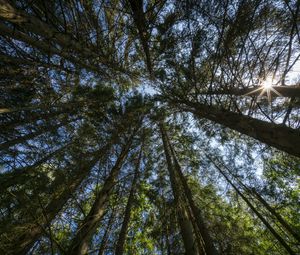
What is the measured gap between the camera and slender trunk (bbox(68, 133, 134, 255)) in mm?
3396

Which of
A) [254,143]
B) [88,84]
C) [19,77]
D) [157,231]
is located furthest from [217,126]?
[19,77]

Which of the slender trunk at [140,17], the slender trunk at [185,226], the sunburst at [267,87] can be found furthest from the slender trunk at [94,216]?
the sunburst at [267,87]

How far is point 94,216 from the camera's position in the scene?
13.3ft

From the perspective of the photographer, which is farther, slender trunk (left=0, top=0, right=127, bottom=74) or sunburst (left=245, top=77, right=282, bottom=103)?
sunburst (left=245, top=77, right=282, bottom=103)

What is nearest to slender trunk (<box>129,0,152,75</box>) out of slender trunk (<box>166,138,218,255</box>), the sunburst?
the sunburst

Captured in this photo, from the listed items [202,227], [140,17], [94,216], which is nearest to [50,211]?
[94,216]

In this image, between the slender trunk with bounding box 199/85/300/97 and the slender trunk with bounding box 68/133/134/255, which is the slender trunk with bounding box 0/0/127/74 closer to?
the slender trunk with bounding box 68/133/134/255

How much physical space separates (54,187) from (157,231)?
2866mm

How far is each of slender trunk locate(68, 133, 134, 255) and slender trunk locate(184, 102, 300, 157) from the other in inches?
111

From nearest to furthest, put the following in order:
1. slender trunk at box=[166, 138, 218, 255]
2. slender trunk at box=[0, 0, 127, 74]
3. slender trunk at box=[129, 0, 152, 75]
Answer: slender trunk at box=[0, 0, 127, 74] < slender trunk at box=[166, 138, 218, 255] < slender trunk at box=[129, 0, 152, 75]

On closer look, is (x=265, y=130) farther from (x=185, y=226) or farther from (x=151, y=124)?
(x=151, y=124)

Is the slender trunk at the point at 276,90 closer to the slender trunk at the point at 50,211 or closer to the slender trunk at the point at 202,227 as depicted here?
the slender trunk at the point at 202,227

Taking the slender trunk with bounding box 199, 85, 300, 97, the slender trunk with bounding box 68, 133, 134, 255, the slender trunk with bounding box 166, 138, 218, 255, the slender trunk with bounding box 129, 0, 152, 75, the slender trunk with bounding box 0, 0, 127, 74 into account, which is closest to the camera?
the slender trunk with bounding box 0, 0, 127, 74

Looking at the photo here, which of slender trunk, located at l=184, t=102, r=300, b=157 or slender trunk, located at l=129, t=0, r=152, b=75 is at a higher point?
slender trunk, located at l=129, t=0, r=152, b=75
